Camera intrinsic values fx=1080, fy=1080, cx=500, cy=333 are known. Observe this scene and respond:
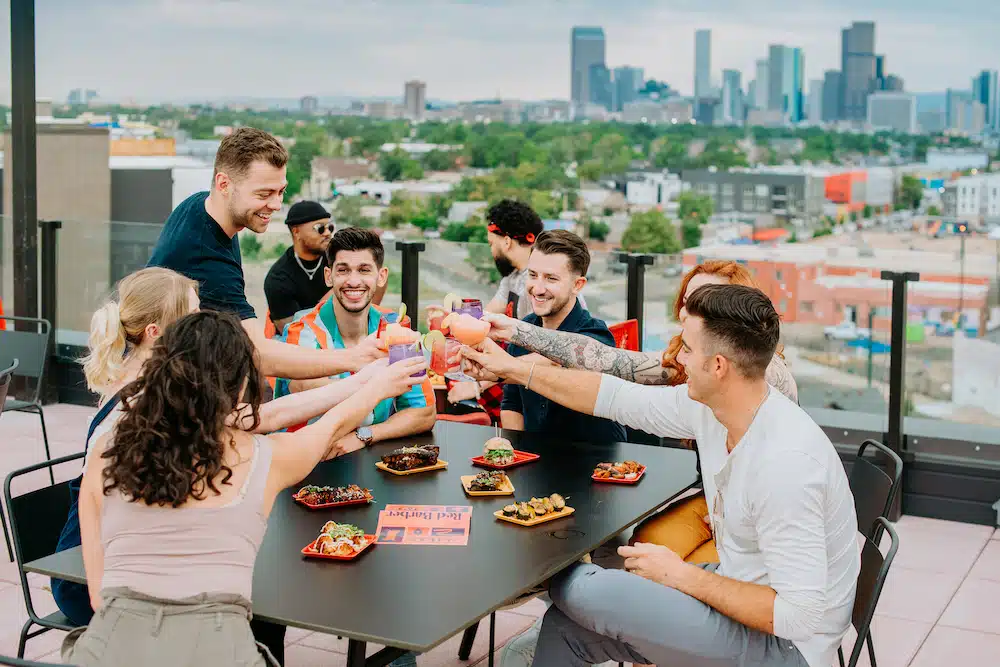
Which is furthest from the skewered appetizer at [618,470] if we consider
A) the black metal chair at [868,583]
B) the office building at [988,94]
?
the office building at [988,94]

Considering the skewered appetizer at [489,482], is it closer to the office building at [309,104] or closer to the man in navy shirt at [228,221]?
the man in navy shirt at [228,221]

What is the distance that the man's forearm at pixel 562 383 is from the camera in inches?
117

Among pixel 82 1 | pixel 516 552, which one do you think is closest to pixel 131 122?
pixel 82 1

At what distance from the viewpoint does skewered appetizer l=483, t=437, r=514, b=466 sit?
287cm

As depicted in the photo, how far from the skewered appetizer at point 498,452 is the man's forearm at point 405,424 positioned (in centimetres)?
31

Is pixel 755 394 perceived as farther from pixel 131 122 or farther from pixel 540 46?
pixel 540 46

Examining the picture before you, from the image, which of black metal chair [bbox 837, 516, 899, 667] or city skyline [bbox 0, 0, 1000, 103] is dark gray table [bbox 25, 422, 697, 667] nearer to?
black metal chair [bbox 837, 516, 899, 667]

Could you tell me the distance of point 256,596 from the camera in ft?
6.26

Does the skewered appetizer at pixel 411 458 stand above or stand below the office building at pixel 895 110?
below

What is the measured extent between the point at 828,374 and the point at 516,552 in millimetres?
3582

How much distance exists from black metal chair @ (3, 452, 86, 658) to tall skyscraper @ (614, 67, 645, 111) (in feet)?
81.4

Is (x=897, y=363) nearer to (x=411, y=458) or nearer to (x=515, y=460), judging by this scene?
(x=515, y=460)

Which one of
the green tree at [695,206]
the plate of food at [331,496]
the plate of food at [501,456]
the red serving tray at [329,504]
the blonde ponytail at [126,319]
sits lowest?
the red serving tray at [329,504]

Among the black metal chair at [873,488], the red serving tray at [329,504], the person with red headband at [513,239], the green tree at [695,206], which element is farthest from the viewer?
the green tree at [695,206]
